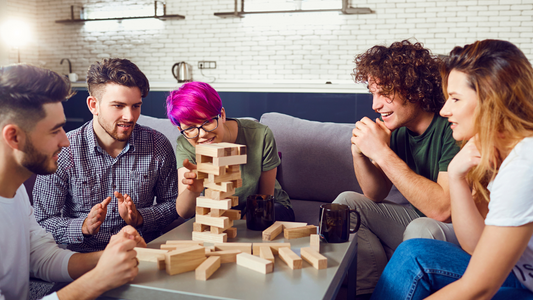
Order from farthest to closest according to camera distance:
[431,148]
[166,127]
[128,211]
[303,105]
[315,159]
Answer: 1. [303,105]
2. [166,127]
3. [315,159]
4. [431,148]
5. [128,211]

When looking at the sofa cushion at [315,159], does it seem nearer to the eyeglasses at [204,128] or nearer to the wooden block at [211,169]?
the eyeglasses at [204,128]

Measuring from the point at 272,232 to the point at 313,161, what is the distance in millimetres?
1319

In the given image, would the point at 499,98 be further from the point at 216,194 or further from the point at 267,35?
the point at 267,35

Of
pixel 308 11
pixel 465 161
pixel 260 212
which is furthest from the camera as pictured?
pixel 308 11

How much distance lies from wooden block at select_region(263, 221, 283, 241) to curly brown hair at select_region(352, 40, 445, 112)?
823 millimetres

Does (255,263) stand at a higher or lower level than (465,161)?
lower

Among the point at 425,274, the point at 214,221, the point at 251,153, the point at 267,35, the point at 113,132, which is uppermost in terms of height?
the point at 267,35

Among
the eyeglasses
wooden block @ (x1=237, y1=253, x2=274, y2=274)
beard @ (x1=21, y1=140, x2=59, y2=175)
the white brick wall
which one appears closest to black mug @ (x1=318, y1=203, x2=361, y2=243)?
wooden block @ (x1=237, y1=253, x2=274, y2=274)

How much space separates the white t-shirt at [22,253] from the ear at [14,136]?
0.56 feet

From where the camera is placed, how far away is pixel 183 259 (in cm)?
106

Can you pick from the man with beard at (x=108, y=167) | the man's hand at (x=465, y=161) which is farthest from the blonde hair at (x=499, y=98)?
the man with beard at (x=108, y=167)

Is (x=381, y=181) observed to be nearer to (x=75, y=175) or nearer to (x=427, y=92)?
(x=427, y=92)

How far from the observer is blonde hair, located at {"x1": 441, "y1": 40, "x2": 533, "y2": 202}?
3.52 feet

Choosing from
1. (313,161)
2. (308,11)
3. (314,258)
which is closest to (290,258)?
(314,258)
